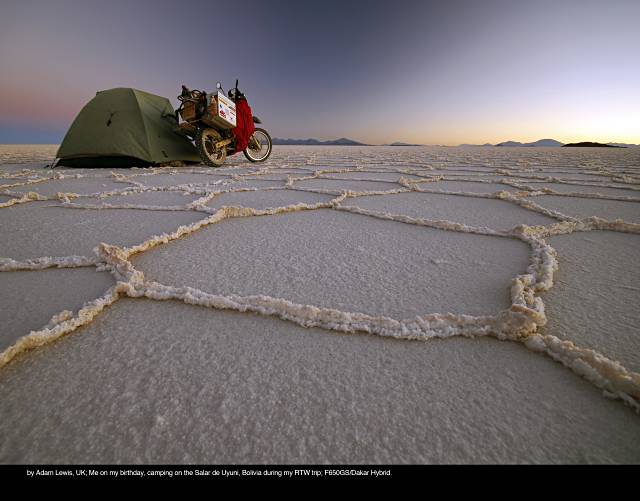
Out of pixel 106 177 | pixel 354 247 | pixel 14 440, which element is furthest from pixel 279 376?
pixel 106 177

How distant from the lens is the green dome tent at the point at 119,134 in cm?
392

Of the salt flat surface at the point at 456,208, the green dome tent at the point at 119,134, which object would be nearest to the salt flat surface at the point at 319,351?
the salt flat surface at the point at 456,208

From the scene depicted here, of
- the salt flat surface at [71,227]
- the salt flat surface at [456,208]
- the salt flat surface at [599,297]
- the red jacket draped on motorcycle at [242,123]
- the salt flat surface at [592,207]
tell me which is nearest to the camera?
the salt flat surface at [599,297]

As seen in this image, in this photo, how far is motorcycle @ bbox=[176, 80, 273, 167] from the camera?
367 centimetres

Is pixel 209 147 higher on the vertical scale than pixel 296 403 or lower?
higher

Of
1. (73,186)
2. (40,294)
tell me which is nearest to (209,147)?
(73,186)

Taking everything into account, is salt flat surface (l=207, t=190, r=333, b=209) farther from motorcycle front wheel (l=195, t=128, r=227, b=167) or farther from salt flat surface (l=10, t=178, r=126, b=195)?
motorcycle front wheel (l=195, t=128, r=227, b=167)

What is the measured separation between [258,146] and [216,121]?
1.46m

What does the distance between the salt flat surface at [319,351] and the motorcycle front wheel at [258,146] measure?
168 inches

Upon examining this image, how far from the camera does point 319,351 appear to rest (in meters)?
0.58

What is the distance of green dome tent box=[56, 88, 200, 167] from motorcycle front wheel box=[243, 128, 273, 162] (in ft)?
3.77

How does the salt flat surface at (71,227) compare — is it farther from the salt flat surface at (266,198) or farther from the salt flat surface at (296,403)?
the salt flat surface at (296,403)

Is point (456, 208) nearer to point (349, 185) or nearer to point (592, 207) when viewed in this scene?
point (592, 207)

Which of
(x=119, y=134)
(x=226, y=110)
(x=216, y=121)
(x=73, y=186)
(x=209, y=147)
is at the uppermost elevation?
(x=226, y=110)
